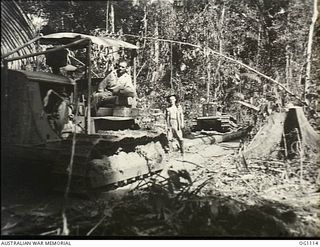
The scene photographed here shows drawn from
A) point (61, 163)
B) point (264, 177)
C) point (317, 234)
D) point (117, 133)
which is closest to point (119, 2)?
point (117, 133)

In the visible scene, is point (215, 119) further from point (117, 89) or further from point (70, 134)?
point (70, 134)

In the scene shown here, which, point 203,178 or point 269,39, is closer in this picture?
point 203,178

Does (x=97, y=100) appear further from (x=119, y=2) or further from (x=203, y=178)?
(x=203, y=178)

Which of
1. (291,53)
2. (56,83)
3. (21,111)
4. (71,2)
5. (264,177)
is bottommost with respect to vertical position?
(264,177)

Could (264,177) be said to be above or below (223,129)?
below

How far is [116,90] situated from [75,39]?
2.13 feet

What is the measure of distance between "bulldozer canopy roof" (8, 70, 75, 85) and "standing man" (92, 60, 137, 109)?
0.98 feet

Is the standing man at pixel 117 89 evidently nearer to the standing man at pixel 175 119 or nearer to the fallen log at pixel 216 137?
the standing man at pixel 175 119

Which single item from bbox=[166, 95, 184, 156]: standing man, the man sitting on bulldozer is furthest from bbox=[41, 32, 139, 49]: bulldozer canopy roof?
bbox=[166, 95, 184, 156]: standing man

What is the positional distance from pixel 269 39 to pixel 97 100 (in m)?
1.68

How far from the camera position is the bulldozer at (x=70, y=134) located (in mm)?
2777

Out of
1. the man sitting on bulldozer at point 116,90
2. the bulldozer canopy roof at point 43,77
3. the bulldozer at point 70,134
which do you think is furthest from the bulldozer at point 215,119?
the bulldozer canopy roof at point 43,77

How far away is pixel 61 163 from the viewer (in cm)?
279

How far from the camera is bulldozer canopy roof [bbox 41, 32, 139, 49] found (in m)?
3.09
